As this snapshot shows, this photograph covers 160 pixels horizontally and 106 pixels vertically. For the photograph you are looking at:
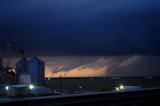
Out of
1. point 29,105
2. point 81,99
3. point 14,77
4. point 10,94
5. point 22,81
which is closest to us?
point 29,105

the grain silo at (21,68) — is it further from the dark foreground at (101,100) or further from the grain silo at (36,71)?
the dark foreground at (101,100)

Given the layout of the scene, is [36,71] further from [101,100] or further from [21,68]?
[101,100]

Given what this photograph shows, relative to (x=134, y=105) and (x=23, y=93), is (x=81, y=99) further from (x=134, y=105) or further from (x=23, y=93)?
(x=23, y=93)

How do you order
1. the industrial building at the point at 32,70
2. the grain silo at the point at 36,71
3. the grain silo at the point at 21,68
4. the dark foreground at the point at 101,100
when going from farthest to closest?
the grain silo at the point at 21,68, the grain silo at the point at 36,71, the industrial building at the point at 32,70, the dark foreground at the point at 101,100

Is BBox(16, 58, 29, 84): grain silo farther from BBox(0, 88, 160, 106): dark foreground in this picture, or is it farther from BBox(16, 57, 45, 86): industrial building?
BBox(0, 88, 160, 106): dark foreground

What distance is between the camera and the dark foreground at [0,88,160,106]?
1867 cm

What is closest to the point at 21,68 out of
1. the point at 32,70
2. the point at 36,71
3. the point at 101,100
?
the point at 32,70

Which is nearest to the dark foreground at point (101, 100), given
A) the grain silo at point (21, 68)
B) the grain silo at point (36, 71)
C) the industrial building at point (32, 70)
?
the industrial building at point (32, 70)

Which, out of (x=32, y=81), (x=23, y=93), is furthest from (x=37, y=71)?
(x=23, y=93)

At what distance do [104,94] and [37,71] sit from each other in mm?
73337

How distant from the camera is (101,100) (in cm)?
2191

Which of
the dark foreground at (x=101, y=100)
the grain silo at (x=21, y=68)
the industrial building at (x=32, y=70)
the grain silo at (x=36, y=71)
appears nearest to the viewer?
the dark foreground at (x=101, y=100)

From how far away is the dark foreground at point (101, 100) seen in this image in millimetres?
18672

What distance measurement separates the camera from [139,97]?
24.5 m
